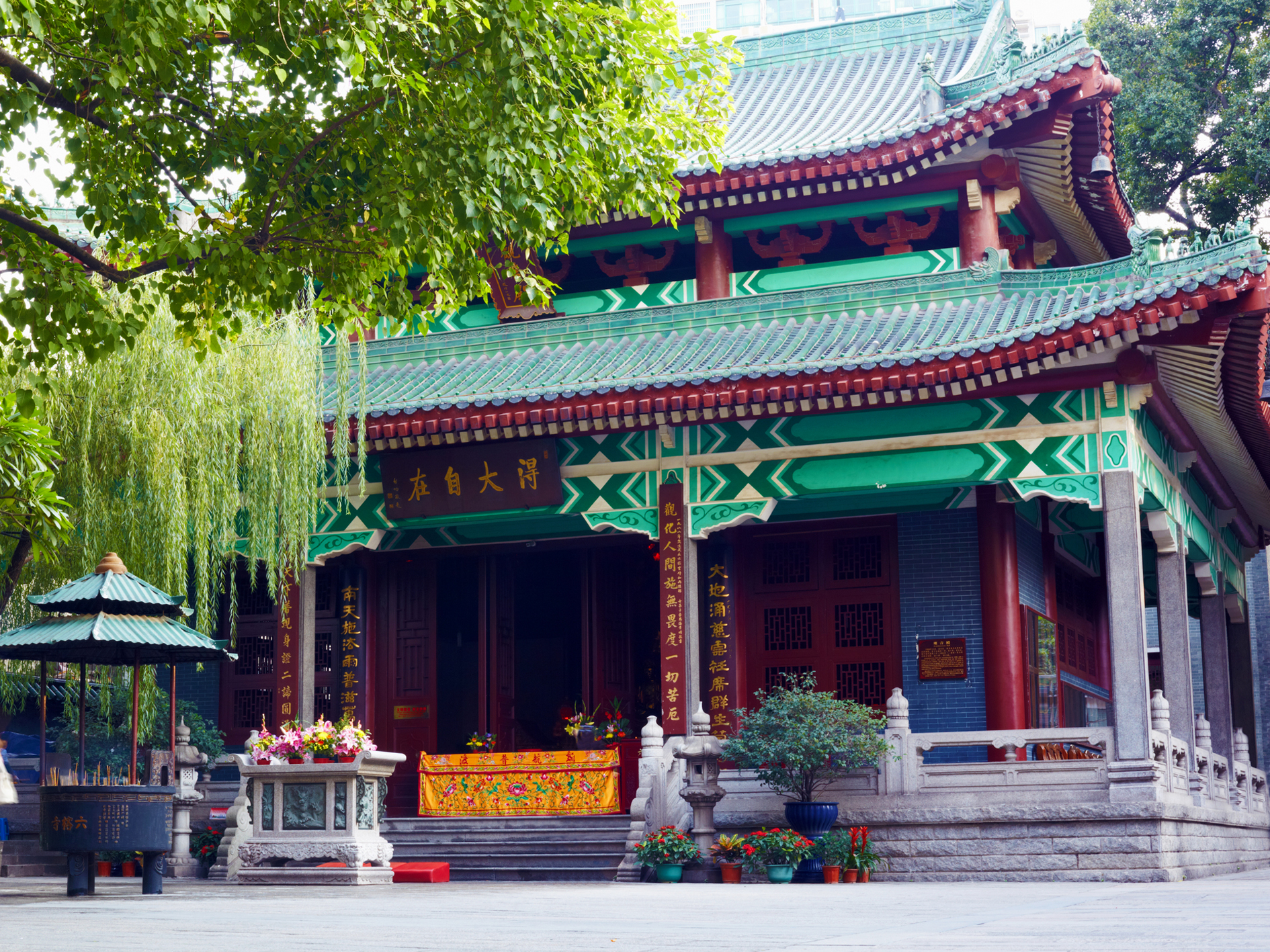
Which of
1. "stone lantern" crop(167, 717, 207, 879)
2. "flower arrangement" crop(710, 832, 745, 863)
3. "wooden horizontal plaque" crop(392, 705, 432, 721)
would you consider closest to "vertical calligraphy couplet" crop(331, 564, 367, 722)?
"wooden horizontal plaque" crop(392, 705, 432, 721)

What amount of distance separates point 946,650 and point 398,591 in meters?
5.66

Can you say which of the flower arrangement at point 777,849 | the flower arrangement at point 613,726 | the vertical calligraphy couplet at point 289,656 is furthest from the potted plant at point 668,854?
the vertical calligraphy couplet at point 289,656

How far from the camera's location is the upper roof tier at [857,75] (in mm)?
16141

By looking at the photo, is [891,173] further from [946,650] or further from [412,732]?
[412,732]

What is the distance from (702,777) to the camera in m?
11.7

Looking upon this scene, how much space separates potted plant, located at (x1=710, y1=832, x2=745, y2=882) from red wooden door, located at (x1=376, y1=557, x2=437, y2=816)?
4.72 meters

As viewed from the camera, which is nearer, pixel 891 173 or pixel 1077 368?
pixel 1077 368

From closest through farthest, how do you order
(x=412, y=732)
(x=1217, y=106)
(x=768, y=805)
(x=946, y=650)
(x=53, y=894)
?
(x=53, y=894) < (x=768, y=805) < (x=946, y=650) < (x=412, y=732) < (x=1217, y=106)

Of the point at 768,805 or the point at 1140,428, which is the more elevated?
the point at 1140,428

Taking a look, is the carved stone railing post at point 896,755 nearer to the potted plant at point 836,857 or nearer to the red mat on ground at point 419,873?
the potted plant at point 836,857

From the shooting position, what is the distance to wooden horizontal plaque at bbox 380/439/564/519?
1330 centimetres

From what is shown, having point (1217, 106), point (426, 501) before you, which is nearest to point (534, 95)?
point (426, 501)

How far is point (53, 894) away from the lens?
31.1 feet

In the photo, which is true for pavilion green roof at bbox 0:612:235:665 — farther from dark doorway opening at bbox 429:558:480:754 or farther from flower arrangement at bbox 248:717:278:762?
dark doorway opening at bbox 429:558:480:754
